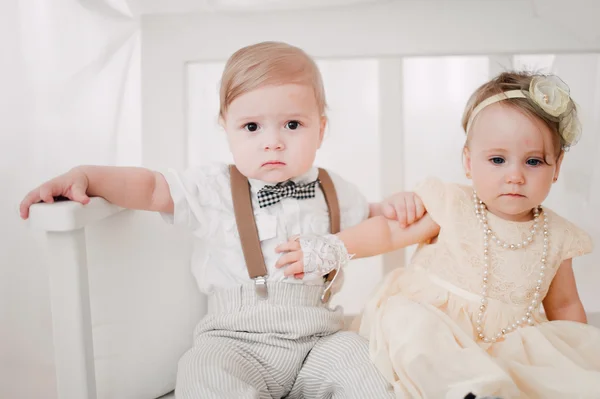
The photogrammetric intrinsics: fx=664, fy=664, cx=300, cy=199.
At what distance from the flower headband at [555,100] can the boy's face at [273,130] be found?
0.33 metres

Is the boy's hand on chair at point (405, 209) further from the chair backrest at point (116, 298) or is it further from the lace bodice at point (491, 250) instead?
the chair backrest at point (116, 298)

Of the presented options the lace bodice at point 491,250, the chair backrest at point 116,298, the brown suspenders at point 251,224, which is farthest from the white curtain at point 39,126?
the lace bodice at point 491,250

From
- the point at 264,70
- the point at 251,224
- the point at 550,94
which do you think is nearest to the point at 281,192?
the point at 251,224

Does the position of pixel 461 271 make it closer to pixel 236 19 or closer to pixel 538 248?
pixel 538 248

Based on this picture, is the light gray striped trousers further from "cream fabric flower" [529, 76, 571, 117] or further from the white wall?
"cream fabric flower" [529, 76, 571, 117]

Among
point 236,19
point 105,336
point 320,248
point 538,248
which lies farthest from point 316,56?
point 105,336

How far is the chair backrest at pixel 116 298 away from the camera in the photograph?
0.96 meters

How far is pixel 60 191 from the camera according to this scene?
0.99 metres

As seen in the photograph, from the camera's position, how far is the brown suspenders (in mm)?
1181

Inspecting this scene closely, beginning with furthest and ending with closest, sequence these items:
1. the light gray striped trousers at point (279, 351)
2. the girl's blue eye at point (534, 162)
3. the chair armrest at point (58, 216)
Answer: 1. the girl's blue eye at point (534, 162)
2. the light gray striped trousers at point (279, 351)
3. the chair armrest at point (58, 216)

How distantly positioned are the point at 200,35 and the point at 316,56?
280mm

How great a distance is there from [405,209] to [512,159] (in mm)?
224

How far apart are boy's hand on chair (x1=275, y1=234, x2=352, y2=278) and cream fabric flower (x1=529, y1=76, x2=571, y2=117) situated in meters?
0.42

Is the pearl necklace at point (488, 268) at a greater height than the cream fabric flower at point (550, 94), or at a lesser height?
lesser
